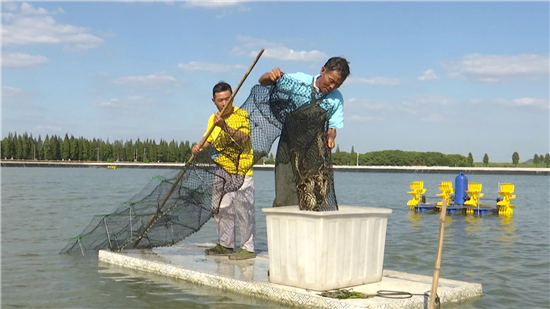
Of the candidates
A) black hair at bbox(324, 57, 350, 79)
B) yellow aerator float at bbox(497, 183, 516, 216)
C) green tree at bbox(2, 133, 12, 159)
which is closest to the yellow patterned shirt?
black hair at bbox(324, 57, 350, 79)

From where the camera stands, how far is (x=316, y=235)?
230 inches

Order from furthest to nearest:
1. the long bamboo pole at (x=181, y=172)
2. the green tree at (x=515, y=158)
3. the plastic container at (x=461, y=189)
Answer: the green tree at (x=515, y=158)
the plastic container at (x=461, y=189)
the long bamboo pole at (x=181, y=172)

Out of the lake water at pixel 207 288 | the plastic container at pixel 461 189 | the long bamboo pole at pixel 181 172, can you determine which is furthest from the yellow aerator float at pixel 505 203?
the long bamboo pole at pixel 181 172

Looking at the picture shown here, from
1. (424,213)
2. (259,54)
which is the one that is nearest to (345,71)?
(259,54)

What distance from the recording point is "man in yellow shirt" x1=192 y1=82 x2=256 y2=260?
7309mm

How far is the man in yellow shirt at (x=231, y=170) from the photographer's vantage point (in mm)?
7309

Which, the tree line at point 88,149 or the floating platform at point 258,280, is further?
the tree line at point 88,149

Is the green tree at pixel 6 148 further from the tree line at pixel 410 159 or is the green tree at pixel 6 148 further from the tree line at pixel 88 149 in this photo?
the tree line at pixel 410 159

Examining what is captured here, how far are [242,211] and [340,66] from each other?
8.72 ft

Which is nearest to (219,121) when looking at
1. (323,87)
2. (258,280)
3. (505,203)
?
(323,87)

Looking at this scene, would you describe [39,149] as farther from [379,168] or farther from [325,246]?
[325,246]

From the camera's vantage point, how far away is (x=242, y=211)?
26.1 feet

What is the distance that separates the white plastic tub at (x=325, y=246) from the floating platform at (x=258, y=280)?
13 cm

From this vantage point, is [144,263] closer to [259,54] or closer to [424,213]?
[259,54]
